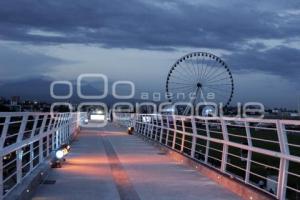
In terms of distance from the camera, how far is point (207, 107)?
194 ft

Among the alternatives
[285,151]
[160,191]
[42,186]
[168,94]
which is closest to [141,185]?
[160,191]

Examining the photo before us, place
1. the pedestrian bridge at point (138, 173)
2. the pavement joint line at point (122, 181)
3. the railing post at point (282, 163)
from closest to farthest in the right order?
the railing post at point (282, 163) → the pedestrian bridge at point (138, 173) → the pavement joint line at point (122, 181)

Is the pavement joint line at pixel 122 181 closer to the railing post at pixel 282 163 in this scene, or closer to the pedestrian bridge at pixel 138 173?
the pedestrian bridge at pixel 138 173

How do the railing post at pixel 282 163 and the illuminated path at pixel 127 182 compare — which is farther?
the illuminated path at pixel 127 182

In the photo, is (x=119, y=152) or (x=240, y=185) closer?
(x=240, y=185)

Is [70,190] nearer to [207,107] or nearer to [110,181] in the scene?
[110,181]

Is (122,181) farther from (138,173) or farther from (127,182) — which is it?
(138,173)

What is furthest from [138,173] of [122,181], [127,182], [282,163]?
[282,163]

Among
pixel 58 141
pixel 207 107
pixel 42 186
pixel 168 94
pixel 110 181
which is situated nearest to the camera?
pixel 42 186

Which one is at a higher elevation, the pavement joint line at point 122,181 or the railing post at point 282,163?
the railing post at point 282,163

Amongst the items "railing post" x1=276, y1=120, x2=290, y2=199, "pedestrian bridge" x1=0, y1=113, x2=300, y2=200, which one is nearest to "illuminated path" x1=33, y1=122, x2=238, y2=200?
"pedestrian bridge" x1=0, y1=113, x2=300, y2=200

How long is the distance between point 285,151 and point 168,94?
5365 cm

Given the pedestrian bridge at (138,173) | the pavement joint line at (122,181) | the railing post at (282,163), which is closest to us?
the railing post at (282,163)

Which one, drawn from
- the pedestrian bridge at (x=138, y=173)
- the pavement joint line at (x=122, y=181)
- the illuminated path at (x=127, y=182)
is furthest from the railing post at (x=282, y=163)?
the pavement joint line at (x=122, y=181)
